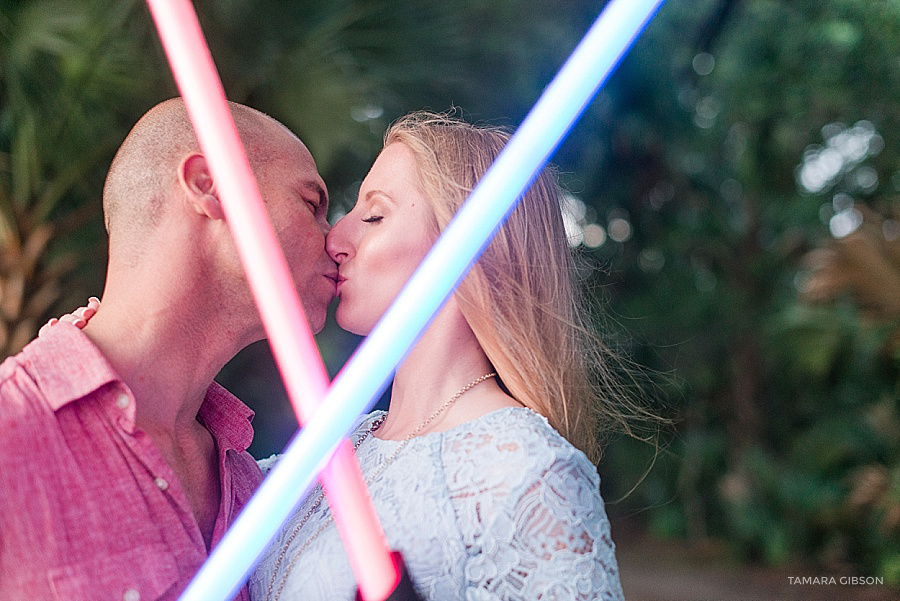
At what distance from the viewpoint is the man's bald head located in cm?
170

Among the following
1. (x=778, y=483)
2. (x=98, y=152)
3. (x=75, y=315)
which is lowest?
(x=778, y=483)

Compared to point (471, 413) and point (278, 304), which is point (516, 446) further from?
point (278, 304)

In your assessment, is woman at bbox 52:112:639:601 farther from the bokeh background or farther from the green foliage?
the green foliage

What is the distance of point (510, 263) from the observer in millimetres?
1708

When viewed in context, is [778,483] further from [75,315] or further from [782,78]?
[75,315]

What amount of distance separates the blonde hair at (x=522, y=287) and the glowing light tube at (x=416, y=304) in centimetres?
54

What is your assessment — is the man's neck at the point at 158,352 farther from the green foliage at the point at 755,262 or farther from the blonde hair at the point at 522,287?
the green foliage at the point at 755,262

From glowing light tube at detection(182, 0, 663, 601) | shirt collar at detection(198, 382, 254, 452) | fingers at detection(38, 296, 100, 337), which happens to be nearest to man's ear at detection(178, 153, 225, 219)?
fingers at detection(38, 296, 100, 337)

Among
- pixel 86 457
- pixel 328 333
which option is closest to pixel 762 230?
pixel 328 333

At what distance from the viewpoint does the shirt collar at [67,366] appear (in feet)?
4.69

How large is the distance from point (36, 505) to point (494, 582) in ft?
2.31

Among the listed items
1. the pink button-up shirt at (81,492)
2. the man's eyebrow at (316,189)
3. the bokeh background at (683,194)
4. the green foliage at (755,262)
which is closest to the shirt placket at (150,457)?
the pink button-up shirt at (81,492)

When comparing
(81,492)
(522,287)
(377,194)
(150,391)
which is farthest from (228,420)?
(522,287)

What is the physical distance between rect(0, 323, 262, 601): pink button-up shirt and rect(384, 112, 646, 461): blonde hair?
0.62m
